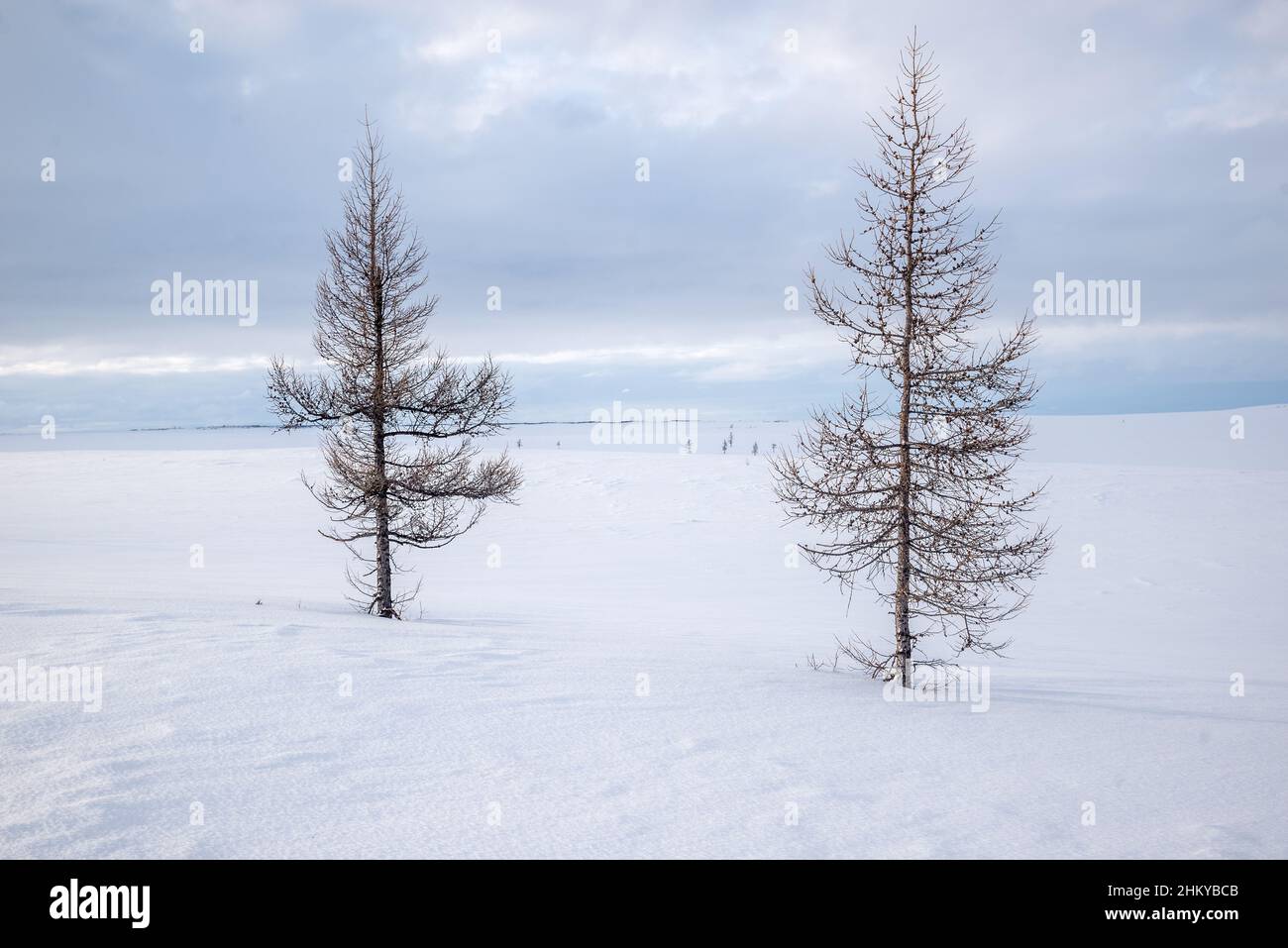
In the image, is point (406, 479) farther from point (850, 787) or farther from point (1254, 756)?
point (1254, 756)

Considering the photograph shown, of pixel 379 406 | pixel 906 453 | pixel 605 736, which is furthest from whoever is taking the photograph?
pixel 379 406

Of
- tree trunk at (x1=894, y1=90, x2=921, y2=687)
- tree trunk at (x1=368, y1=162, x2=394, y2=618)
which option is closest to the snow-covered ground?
tree trunk at (x1=894, y1=90, x2=921, y2=687)

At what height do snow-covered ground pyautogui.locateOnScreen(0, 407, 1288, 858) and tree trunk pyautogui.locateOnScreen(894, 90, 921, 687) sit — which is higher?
tree trunk pyautogui.locateOnScreen(894, 90, 921, 687)

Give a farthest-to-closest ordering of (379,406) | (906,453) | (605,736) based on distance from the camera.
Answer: (379,406), (906,453), (605,736)

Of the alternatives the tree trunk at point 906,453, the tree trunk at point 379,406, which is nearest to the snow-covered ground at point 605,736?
the tree trunk at point 906,453

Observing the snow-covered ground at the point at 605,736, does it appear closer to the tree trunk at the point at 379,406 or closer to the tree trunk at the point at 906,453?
the tree trunk at the point at 906,453

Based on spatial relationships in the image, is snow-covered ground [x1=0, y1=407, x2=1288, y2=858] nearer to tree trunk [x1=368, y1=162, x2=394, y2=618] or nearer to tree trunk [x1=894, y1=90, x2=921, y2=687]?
tree trunk [x1=894, y1=90, x2=921, y2=687]

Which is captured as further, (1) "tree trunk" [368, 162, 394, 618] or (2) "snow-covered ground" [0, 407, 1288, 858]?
(1) "tree trunk" [368, 162, 394, 618]

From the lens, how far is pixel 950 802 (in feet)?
19.6

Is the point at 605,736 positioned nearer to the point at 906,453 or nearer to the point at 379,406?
the point at 906,453

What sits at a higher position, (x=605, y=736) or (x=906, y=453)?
(x=906, y=453)

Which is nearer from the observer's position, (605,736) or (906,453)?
(605,736)

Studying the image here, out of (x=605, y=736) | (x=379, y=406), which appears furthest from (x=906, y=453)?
(x=379, y=406)
